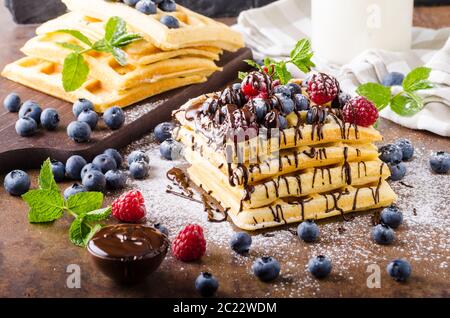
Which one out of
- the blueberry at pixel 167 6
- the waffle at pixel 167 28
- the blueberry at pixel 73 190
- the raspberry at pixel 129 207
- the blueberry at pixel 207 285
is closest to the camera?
the blueberry at pixel 207 285

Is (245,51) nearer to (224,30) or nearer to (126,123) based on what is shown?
(224,30)

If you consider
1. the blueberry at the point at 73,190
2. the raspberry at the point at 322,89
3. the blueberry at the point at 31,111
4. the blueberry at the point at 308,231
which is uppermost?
the raspberry at the point at 322,89

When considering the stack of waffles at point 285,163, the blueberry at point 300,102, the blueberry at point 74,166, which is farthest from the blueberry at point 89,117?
the blueberry at point 300,102

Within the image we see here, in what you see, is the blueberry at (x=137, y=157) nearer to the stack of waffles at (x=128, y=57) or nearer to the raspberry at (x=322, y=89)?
the stack of waffles at (x=128, y=57)

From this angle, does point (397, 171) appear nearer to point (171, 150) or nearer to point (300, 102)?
point (300, 102)

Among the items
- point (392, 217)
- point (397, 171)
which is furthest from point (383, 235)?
point (397, 171)

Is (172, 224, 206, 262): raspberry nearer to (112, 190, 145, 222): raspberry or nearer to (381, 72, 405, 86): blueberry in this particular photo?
(112, 190, 145, 222): raspberry
